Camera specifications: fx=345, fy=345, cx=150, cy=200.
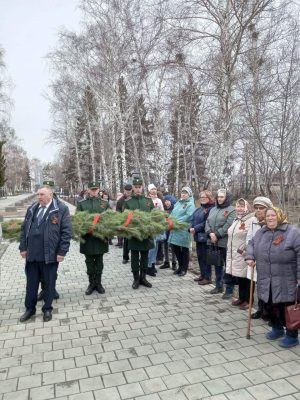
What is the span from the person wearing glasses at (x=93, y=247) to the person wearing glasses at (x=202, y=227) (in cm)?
175

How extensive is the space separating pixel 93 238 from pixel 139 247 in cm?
92

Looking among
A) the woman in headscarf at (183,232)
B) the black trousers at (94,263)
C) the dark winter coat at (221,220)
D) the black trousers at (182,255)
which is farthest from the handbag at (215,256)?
the black trousers at (94,263)

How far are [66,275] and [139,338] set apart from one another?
12.1 feet

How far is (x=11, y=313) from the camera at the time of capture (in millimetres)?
5395

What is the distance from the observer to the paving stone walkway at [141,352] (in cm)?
331

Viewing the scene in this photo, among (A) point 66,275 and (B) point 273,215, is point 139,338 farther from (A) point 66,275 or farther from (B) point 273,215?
(A) point 66,275

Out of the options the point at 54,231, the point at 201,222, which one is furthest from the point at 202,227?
the point at 54,231

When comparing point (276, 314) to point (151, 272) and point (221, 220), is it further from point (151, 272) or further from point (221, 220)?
point (151, 272)

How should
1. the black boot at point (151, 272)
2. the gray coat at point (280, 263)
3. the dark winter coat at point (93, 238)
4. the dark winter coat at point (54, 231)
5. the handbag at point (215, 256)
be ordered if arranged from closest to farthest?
the gray coat at point (280, 263) → the dark winter coat at point (54, 231) → the handbag at point (215, 256) → the dark winter coat at point (93, 238) → the black boot at point (151, 272)

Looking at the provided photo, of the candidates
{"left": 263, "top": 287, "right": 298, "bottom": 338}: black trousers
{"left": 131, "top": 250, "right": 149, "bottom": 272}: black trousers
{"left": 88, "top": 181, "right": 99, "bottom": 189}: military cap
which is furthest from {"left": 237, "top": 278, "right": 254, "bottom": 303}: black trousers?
{"left": 88, "top": 181, "right": 99, "bottom": 189}: military cap

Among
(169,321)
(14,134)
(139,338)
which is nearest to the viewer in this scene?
(139,338)

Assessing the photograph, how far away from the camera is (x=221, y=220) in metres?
5.88

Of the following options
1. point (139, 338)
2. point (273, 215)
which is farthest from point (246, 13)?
point (139, 338)

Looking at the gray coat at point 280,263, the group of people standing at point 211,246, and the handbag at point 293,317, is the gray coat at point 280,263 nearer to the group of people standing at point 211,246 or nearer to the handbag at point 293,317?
the group of people standing at point 211,246
